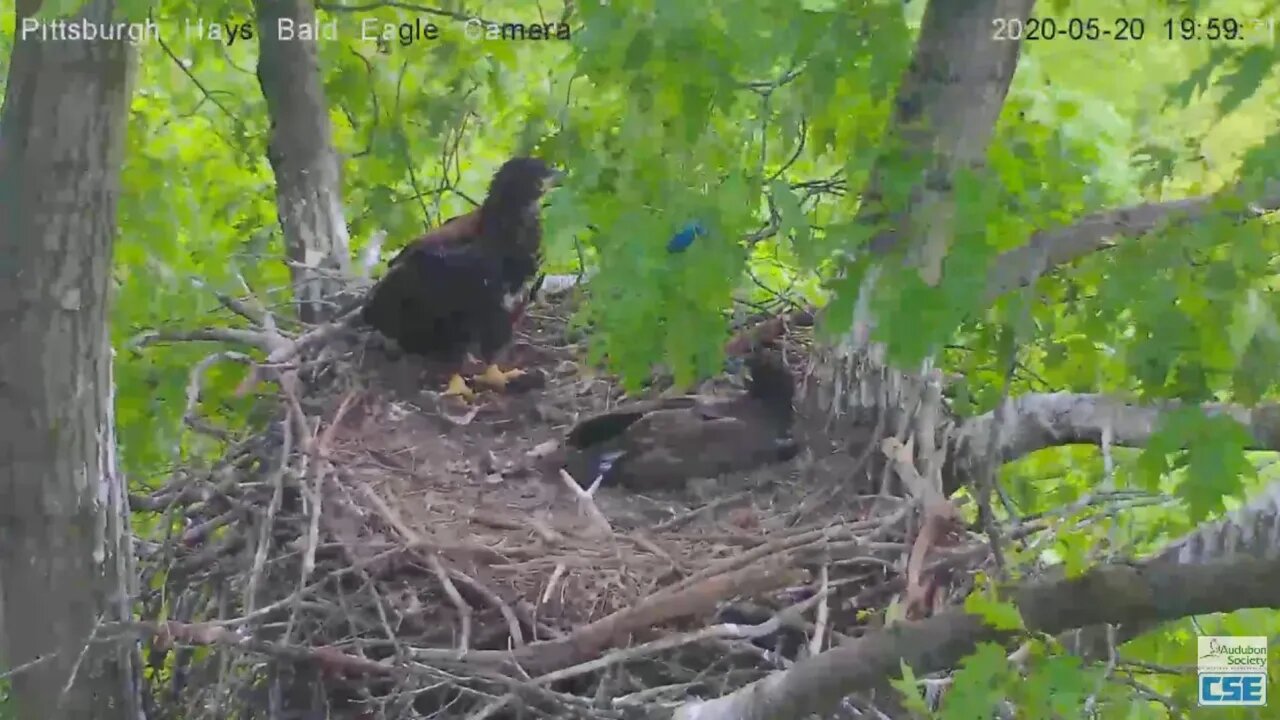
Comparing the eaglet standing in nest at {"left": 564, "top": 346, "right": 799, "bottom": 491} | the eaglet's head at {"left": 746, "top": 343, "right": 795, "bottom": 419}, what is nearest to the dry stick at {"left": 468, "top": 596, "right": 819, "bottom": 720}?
the eaglet standing in nest at {"left": 564, "top": 346, "right": 799, "bottom": 491}

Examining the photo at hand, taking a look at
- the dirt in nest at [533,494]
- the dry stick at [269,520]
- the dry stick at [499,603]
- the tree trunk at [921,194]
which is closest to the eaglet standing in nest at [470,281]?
the dirt in nest at [533,494]

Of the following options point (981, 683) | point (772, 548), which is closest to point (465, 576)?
point (772, 548)

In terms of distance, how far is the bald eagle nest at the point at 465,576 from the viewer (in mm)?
2535

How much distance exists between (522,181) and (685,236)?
2.47 metres

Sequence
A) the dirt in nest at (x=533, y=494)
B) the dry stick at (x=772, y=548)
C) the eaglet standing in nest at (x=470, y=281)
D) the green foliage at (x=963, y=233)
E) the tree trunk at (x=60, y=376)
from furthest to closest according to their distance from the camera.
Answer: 1. the eaglet standing in nest at (x=470, y=281)
2. the dirt in nest at (x=533, y=494)
3. the dry stick at (x=772, y=548)
4. the tree trunk at (x=60, y=376)
5. the green foliage at (x=963, y=233)

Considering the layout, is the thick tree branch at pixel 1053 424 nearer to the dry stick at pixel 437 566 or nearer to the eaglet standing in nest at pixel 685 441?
the eaglet standing in nest at pixel 685 441

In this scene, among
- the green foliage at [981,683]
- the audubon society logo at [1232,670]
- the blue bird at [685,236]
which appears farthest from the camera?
the blue bird at [685,236]

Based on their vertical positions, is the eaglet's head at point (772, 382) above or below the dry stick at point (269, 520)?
above

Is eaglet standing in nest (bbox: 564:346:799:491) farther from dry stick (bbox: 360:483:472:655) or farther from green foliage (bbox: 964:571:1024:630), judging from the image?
green foliage (bbox: 964:571:1024:630)

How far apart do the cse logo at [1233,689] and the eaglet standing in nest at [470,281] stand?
9.70ft

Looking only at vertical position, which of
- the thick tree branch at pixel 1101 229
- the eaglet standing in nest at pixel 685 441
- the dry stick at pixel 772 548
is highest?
the thick tree branch at pixel 1101 229

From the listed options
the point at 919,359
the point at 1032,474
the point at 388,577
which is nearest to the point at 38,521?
the point at 388,577

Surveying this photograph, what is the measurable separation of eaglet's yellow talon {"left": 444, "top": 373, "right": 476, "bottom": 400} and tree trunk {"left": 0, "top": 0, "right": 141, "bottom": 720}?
1.85 meters

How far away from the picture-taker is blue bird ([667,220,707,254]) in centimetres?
216
